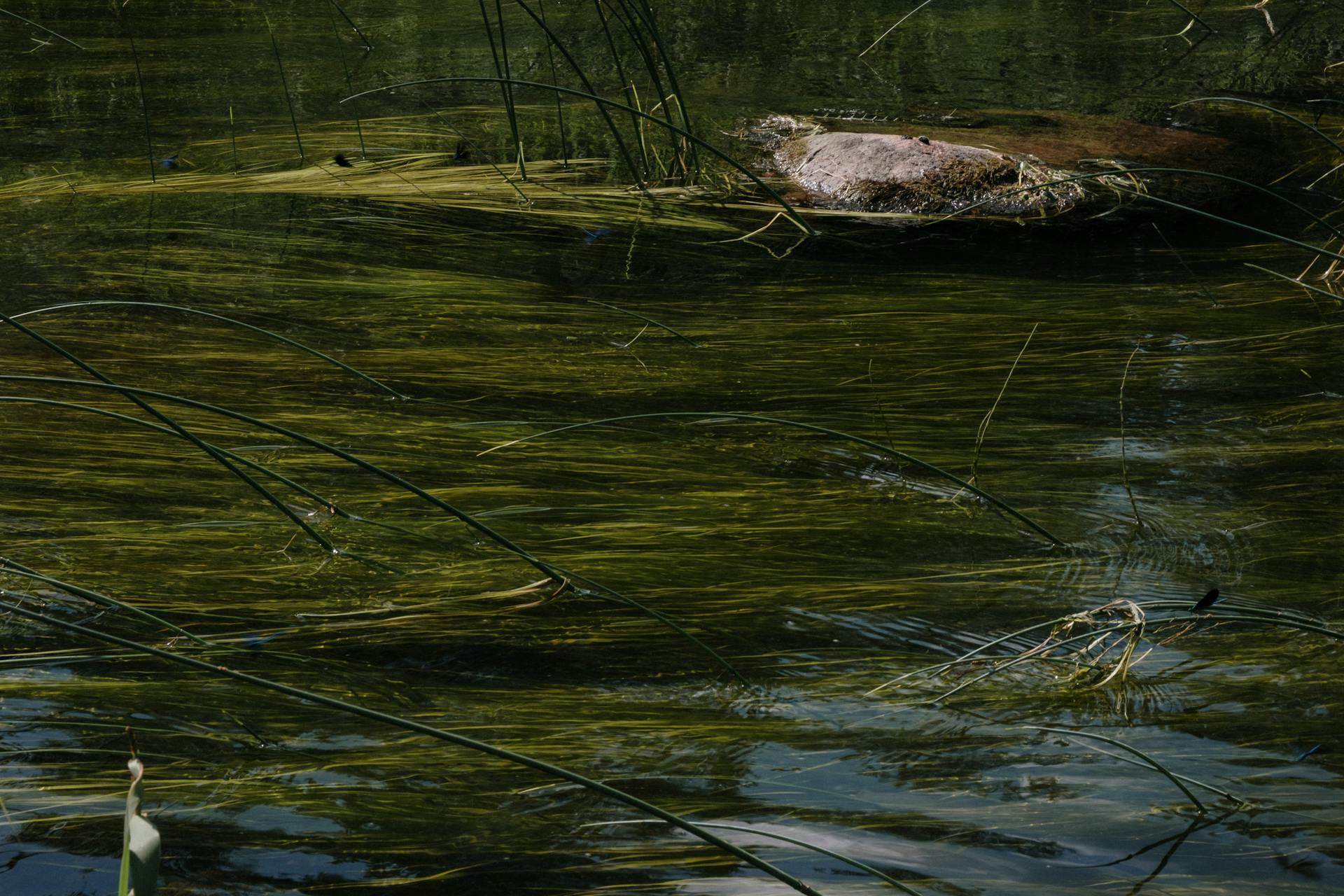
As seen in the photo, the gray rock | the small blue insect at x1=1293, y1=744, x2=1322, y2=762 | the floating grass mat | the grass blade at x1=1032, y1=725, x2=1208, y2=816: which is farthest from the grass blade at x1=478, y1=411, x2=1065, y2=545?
the gray rock

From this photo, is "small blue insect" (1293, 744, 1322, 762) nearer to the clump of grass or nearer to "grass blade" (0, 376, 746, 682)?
the clump of grass

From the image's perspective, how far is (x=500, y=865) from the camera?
1.15 meters

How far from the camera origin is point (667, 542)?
5.76 feet

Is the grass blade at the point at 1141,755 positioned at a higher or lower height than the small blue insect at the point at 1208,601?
lower

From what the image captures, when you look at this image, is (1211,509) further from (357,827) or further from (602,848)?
(357,827)

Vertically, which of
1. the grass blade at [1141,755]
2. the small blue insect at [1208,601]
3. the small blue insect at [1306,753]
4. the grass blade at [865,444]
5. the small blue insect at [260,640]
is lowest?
the small blue insect at [1306,753]

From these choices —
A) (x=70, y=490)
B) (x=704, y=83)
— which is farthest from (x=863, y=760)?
(x=704, y=83)

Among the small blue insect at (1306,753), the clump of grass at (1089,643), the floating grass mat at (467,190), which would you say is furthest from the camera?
the floating grass mat at (467,190)

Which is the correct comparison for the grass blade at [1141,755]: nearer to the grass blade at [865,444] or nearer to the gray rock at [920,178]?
the grass blade at [865,444]

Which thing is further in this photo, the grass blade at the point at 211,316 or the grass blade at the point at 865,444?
the grass blade at the point at 865,444

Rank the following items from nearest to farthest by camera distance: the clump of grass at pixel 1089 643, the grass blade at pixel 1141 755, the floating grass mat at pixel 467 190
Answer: the grass blade at pixel 1141 755
the clump of grass at pixel 1089 643
the floating grass mat at pixel 467 190

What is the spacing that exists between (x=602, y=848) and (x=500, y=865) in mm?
96

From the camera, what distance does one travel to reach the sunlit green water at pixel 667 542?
1193 millimetres

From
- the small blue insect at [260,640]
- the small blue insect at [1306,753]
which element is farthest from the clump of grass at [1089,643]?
the small blue insect at [260,640]
